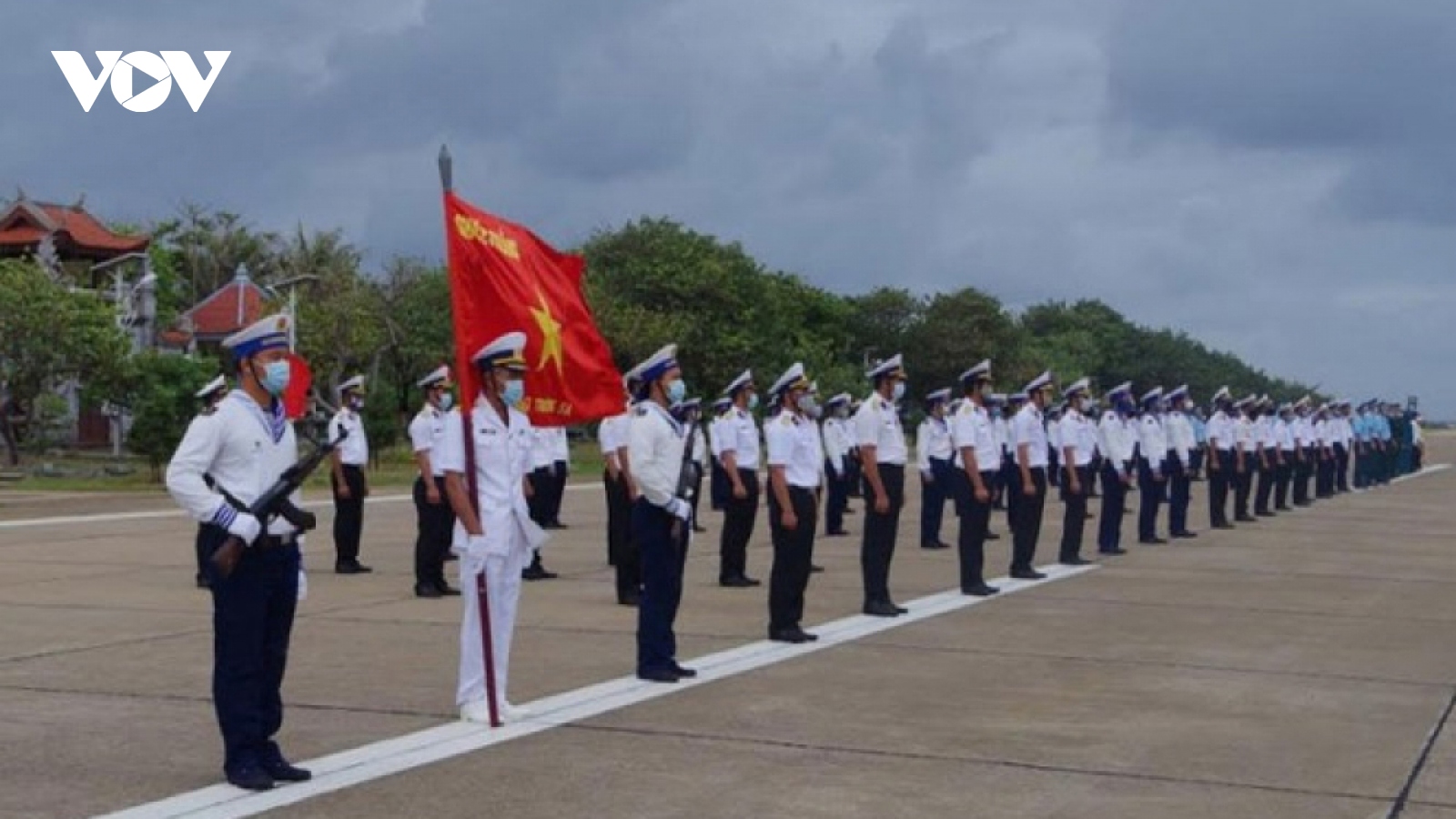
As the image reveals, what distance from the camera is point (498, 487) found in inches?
367

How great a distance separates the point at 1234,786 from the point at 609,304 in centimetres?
4565

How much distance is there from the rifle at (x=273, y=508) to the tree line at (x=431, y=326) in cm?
2665

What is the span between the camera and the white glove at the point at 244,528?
7.30 m

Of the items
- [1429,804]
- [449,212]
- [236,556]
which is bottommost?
[1429,804]

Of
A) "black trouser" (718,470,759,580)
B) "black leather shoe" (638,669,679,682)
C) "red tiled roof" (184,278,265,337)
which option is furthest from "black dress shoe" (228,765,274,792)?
"red tiled roof" (184,278,265,337)

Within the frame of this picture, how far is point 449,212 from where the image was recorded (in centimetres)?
912

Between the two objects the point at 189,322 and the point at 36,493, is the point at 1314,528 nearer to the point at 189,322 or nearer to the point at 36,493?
the point at 36,493

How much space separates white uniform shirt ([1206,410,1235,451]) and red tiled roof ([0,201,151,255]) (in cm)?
3320

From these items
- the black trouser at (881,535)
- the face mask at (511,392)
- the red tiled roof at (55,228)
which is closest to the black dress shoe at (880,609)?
the black trouser at (881,535)

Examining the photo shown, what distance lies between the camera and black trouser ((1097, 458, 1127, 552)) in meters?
20.4

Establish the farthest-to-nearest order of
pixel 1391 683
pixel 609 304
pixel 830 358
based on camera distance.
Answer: pixel 830 358 → pixel 609 304 → pixel 1391 683

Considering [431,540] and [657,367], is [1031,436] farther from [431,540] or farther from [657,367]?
[657,367]

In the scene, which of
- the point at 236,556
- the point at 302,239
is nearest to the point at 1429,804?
the point at 236,556

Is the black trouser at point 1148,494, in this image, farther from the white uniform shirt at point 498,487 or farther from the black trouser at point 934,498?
the white uniform shirt at point 498,487
